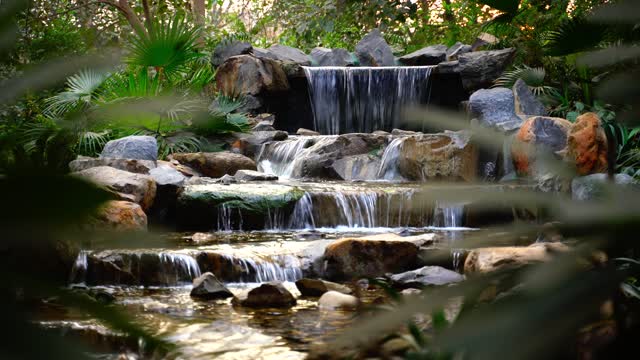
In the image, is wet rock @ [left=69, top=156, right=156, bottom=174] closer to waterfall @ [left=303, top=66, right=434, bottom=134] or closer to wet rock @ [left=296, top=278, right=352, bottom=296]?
wet rock @ [left=296, top=278, right=352, bottom=296]

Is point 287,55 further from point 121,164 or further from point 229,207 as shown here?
point 229,207

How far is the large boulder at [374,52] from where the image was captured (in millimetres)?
17047

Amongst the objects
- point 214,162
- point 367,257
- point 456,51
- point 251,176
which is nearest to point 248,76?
point 214,162

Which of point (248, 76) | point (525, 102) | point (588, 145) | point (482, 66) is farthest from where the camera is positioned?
point (248, 76)

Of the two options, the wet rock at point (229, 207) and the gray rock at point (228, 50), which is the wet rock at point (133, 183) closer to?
the wet rock at point (229, 207)

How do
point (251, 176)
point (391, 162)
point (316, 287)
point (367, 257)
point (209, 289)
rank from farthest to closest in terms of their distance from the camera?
point (391, 162) < point (251, 176) < point (367, 257) < point (316, 287) < point (209, 289)

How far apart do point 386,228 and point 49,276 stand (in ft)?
29.3

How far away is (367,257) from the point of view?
281 inches

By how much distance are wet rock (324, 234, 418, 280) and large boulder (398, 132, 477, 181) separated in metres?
4.61

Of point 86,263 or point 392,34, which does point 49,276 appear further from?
point 392,34

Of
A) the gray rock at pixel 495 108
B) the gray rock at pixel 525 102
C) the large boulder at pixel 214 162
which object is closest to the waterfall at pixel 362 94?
the gray rock at pixel 495 108

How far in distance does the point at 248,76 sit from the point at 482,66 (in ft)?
14.7

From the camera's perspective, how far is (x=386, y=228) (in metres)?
9.37

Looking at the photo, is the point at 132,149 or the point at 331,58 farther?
the point at 331,58
